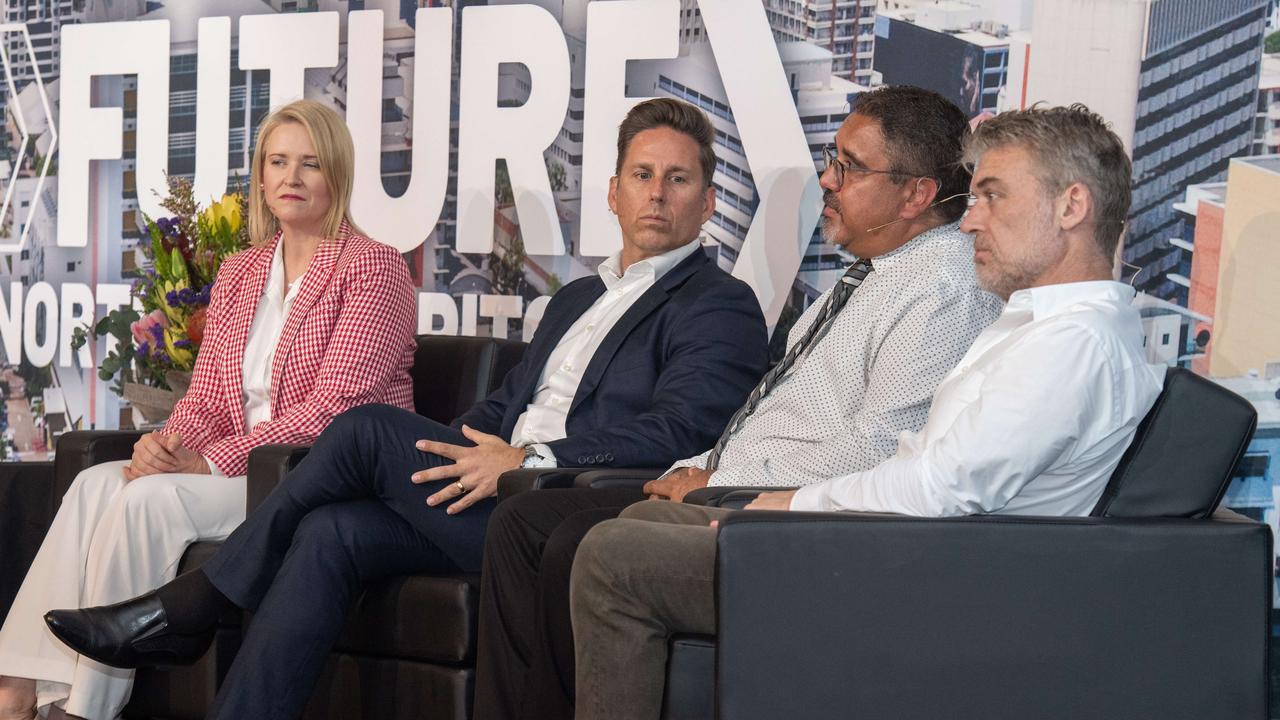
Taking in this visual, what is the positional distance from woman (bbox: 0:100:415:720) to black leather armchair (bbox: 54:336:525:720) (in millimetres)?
101

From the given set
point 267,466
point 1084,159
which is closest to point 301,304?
point 267,466

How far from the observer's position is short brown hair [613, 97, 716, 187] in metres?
3.62

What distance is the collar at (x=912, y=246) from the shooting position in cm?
282

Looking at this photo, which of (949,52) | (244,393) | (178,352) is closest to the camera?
(949,52)

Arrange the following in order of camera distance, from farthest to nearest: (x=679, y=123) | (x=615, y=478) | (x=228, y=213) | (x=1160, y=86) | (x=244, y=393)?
1. (x=228, y=213)
2. (x=244, y=393)
3. (x=679, y=123)
4. (x=1160, y=86)
5. (x=615, y=478)

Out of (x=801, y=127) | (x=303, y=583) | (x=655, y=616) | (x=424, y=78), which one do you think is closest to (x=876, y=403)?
(x=655, y=616)

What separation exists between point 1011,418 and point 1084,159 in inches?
20.1

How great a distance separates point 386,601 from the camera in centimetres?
309

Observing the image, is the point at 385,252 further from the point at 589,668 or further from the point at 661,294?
the point at 589,668

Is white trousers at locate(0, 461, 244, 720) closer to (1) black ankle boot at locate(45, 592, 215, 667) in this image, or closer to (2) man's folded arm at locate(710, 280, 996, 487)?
(1) black ankle boot at locate(45, 592, 215, 667)

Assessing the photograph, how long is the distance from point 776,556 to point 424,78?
3035 mm

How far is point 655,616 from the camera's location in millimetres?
2215

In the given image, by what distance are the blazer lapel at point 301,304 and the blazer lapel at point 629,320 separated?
31.8 inches

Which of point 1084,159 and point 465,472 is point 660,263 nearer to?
point 465,472
